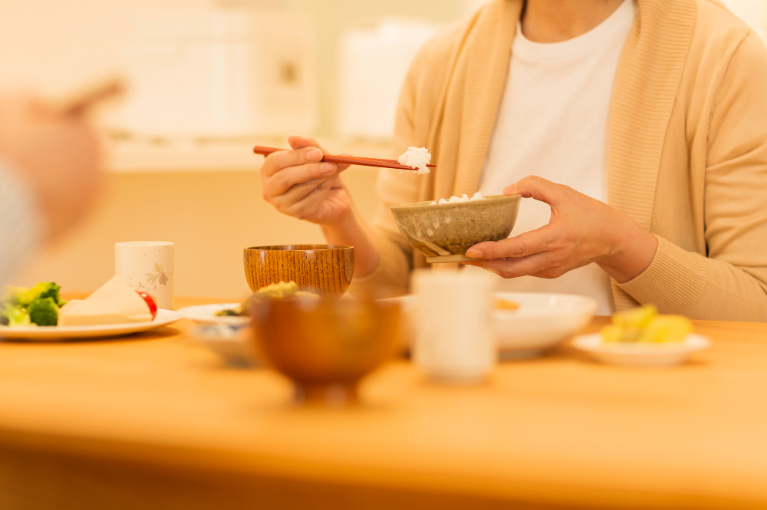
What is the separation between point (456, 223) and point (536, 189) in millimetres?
130

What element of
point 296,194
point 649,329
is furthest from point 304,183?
point 649,329

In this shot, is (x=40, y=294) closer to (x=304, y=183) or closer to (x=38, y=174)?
(x=304, y=183)

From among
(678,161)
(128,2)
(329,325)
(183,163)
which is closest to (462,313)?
(329,325)

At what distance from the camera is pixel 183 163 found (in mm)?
2152

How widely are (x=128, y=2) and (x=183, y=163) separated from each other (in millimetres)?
521

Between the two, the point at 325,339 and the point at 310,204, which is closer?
the point at 325,339

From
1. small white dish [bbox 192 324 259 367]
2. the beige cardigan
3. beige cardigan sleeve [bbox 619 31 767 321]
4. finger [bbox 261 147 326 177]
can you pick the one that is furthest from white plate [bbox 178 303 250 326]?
beige cardigan sleeve [bbox 619 31 767 321]

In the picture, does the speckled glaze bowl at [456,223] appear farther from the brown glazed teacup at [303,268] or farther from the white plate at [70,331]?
the white plate at [70,331]

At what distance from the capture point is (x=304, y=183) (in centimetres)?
122

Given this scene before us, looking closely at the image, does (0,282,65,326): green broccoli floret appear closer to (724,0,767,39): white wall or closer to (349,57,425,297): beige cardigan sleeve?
(349,57,425,297): beige cardigan sleeve

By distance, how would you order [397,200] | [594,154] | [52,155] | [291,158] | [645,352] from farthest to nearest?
[397,200] → [594,154] → [291,158] → [645,352] → [52,155]

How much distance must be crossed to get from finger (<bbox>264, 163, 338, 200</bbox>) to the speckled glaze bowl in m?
0.18

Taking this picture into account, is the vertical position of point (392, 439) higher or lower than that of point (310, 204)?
lower

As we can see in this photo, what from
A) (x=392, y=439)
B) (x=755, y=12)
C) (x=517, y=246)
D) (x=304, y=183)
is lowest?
(x=392, y=439)
